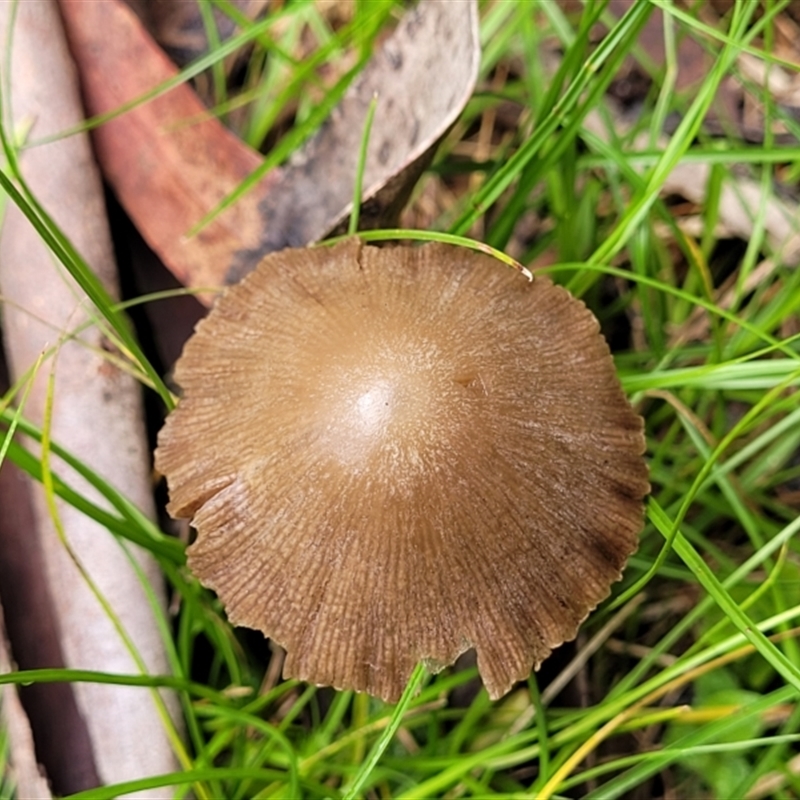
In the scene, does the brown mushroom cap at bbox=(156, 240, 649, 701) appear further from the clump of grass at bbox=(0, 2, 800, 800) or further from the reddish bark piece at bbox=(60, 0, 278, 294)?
the reddish bark piece at bbox=(60, 0, 278, 294)

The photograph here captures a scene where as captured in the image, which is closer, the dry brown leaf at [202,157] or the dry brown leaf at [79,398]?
the dry brown leaf at [79,398]

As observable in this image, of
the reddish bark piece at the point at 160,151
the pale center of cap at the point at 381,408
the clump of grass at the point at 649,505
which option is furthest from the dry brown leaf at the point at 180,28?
the pale center of cap at the point at 381,408

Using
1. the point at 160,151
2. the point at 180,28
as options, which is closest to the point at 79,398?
the point at 160,151

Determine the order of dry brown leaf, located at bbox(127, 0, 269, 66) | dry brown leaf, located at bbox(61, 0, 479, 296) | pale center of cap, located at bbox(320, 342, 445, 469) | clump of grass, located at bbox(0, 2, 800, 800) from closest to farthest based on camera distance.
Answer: pale center of cap, located at bbox(320, 342, 445, 469) → clump of grass, located at bbox(0, 2, 800, 800) → dry brown leaf, located at bbox(61, 0, 479, 296) → dry brown leaf, located at bbox(127, 0, 269, 66)

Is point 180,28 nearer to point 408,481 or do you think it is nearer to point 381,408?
point 381,408

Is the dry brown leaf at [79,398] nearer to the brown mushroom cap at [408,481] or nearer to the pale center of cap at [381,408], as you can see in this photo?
the brown mushroom cap at [408,481]

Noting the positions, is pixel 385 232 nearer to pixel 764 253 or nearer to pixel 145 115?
pixel 145 115

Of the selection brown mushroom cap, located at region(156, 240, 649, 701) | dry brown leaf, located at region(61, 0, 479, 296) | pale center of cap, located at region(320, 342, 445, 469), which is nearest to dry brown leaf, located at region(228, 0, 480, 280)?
dry brown leaf, located at region(61, 0, 479, 296)
